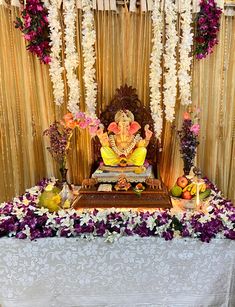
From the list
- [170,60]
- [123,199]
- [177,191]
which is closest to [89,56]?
[170,60]

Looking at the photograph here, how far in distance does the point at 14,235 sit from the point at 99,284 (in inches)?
26.9

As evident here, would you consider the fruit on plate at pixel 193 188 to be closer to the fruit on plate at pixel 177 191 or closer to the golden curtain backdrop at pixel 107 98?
the fruit on plate at pixel 177 191

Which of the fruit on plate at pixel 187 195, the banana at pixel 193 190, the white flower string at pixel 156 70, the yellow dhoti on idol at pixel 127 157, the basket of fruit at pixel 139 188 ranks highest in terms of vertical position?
the white flower string at pixel 156 70

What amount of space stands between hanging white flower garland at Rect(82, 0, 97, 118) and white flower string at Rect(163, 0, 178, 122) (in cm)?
67

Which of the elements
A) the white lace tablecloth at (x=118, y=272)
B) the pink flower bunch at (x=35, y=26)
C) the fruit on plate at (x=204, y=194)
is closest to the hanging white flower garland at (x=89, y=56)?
the pink flower bunch at (x=35, y=26)

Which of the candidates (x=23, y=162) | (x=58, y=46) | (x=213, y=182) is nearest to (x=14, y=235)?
(x=23, y=162)


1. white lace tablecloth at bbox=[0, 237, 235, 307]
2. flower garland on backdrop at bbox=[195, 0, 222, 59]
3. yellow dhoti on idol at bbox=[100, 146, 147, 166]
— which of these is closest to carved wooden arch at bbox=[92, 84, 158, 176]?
yellow dhoti on idol at bbox=[100, 146, 147, 166]

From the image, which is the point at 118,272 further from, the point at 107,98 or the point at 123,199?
A: the point at 107,98

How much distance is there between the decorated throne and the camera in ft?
8.25

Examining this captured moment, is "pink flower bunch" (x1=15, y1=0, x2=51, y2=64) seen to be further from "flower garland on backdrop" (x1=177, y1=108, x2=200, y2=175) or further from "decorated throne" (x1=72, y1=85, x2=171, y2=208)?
"flower garland on backdrop" (x1=177, y1=108, x2=200, y2=175)

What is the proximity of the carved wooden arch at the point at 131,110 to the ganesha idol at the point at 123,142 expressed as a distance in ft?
0.31

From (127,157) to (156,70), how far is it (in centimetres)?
86

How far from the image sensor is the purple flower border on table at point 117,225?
2.08 meters

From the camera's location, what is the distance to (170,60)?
2809mm
